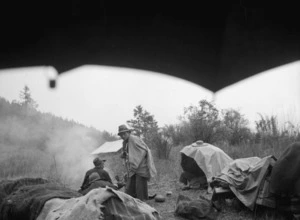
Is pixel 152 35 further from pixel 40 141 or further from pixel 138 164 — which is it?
pixel 40 141

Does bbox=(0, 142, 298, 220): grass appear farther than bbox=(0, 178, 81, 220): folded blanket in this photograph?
Yes

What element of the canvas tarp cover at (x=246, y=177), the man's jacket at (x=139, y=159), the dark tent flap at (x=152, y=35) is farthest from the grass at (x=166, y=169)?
the dark tent flap at (x=152, y=35)

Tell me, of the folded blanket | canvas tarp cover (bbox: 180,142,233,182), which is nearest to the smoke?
canvas tarp cover (bbox: 180,142,233,182)

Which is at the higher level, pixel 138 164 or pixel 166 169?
pixel 138 164

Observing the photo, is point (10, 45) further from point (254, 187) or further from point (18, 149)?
point (18, 149)

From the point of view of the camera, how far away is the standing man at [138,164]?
5879mm

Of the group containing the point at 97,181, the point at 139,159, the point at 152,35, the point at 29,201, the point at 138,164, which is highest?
the point at 152,35

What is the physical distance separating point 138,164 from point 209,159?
5.80ft

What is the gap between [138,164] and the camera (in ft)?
19.2

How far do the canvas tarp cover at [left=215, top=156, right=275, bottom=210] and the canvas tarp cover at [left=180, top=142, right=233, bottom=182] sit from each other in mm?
1209

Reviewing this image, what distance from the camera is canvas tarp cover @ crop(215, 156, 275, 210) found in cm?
437

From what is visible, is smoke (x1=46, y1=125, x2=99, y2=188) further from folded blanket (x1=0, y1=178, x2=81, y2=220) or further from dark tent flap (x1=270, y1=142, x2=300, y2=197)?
dark tent flap (x1=270, y1=142, x2=300, y2=197)

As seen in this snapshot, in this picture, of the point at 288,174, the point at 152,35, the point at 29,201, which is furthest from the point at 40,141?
the point at 152,35

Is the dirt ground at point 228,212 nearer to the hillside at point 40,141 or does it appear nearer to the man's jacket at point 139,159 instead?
the man's jacket at point 139,159
